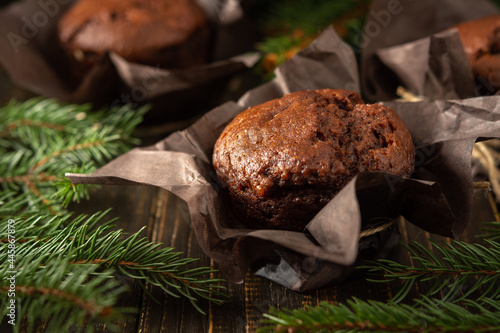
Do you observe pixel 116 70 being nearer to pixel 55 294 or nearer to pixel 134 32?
pixel 134 32

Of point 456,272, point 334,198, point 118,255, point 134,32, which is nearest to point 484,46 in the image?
point 456,272

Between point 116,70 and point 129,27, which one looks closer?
point 116,70

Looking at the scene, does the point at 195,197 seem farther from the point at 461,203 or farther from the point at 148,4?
the point at 148,4

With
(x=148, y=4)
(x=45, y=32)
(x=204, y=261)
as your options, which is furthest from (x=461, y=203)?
(x=45, y=32)

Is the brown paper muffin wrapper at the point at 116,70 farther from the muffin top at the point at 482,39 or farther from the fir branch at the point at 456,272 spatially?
the fir branch at the point at 456,272

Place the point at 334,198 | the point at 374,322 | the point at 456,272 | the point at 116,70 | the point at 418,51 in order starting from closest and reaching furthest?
the point at 374,322 → the point at 334,198 → the point at 456,272 → the point at 418,51 → the point at 116,70

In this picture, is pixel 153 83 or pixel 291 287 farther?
pixel 153 83
